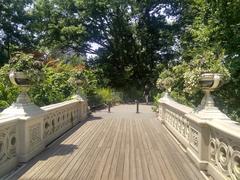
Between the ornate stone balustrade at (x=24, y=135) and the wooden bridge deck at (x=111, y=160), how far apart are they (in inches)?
7.4

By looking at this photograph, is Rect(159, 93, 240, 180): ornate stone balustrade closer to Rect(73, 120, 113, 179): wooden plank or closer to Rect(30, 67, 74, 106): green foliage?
Rect(73, 120, 113, 179): wooden plank

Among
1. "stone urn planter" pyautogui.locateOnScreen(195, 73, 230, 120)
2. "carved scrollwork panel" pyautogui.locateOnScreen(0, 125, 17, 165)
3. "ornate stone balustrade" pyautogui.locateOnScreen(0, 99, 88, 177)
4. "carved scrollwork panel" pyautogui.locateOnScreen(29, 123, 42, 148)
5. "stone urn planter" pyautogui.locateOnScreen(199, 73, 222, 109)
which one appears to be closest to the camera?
"carved scrollwork panel" pyautogui.locateOnScreen(0, 125, 17, 165)

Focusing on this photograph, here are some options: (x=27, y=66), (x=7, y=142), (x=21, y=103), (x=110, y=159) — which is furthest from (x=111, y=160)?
(x=27, y=66)

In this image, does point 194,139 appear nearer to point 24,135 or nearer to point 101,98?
point 24,135

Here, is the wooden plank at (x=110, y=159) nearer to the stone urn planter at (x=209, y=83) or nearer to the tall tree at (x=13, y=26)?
the stone urn planter at (x=209, y=83)

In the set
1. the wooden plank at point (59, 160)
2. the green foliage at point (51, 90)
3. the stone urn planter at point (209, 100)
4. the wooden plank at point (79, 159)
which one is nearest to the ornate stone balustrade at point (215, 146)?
the stone urn planter at point (209, 100)

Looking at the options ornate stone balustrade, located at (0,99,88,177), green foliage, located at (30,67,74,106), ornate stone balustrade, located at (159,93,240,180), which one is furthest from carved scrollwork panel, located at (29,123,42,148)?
ornate stone balustrade, located at (159,93,240,180)

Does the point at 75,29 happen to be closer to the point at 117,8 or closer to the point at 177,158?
the point at 117,8

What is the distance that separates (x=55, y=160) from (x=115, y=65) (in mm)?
22292

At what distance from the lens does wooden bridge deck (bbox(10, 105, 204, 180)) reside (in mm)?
4992

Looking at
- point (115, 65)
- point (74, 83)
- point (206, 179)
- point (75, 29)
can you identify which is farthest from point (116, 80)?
Result: point (206, 179)

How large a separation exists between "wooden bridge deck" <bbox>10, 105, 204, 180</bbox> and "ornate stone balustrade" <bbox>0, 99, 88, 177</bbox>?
0.62 feet

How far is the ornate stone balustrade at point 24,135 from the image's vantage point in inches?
199

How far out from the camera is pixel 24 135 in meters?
5.64
